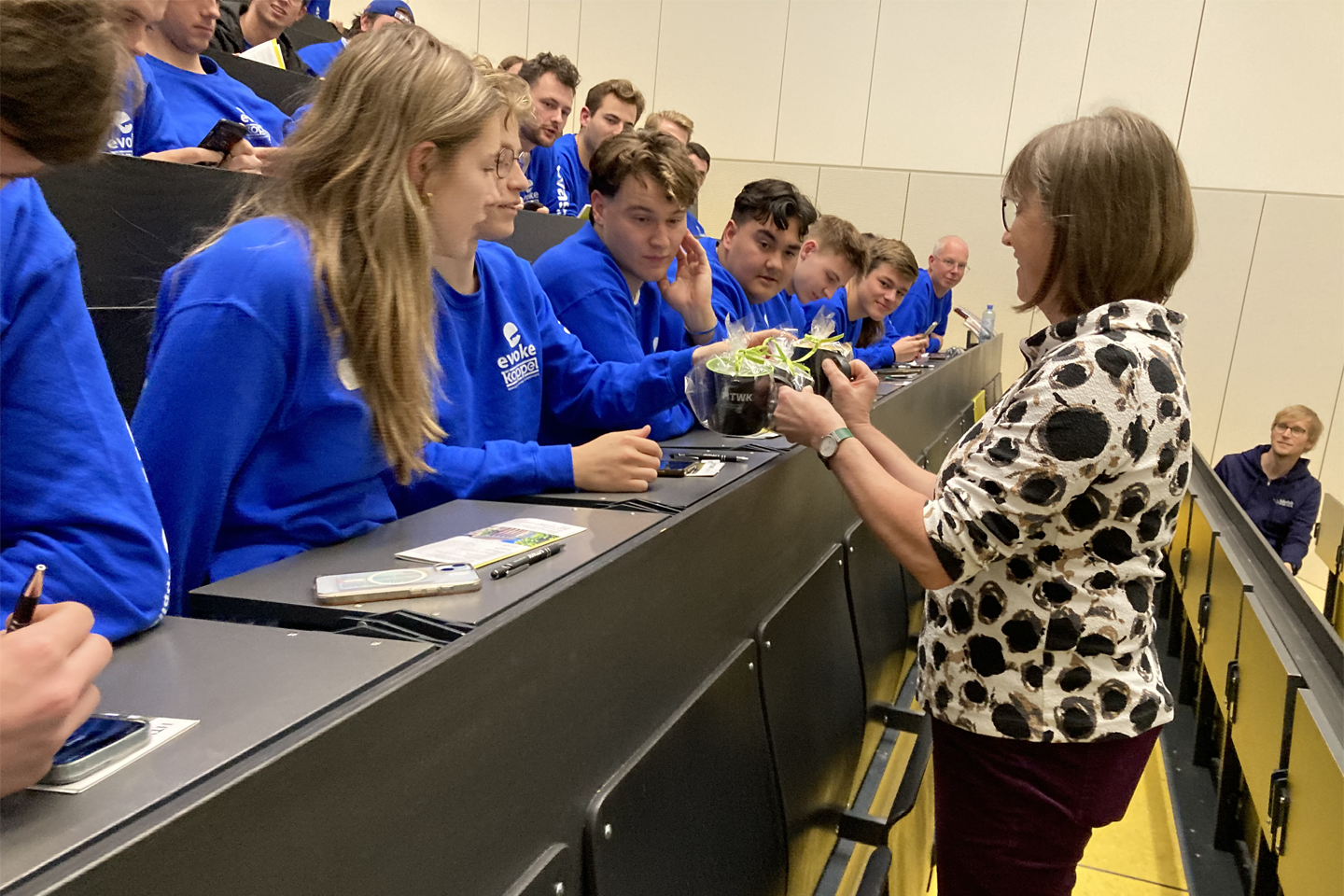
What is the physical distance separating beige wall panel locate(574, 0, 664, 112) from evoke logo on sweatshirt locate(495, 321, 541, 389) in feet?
21.3

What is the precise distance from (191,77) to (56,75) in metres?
2.42

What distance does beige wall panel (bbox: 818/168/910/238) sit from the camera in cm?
738

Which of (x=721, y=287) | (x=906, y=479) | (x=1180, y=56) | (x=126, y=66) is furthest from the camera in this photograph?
(x=1180, y=56)

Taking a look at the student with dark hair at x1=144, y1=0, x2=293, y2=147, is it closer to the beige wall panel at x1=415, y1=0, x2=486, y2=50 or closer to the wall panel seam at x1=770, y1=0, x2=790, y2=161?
the wall panel seam at x1=770, y1=0, x2=790, y2=161

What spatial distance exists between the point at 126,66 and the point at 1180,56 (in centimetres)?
743

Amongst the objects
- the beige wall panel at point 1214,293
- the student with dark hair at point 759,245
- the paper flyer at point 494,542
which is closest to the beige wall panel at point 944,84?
the beige wall panel at point 1214,293

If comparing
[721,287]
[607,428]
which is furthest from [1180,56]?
[607,428]

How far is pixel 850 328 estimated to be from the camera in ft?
15.5

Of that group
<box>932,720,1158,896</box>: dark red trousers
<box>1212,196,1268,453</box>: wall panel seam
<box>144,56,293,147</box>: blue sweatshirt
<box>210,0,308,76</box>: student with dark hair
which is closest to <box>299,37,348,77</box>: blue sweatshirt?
<box>210,0,308,76</box>: student with dark hair

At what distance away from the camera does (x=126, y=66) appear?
72 cm

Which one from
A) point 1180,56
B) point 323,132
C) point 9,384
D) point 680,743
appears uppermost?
point 1180,56

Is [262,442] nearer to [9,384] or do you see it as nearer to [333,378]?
[333,378]

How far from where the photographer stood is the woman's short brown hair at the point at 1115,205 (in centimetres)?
131

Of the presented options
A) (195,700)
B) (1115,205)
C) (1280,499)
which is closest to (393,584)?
(195,700)
